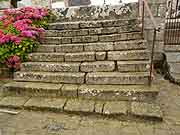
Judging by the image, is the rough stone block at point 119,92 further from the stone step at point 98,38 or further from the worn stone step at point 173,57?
the worn stone step at point 173,57

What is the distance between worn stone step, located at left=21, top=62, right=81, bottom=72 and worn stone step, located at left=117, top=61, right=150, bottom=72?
0.84 meters

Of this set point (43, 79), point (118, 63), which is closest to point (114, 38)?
point (118, 63)

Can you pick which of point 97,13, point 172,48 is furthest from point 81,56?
point 172,48

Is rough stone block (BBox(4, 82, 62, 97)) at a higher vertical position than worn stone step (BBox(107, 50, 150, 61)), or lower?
lower

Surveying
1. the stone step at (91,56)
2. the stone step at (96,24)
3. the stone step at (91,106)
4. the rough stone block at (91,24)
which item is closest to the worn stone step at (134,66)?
the stone step at (91,56)

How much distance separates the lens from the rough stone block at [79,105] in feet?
9.44

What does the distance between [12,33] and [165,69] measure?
12.0 feet

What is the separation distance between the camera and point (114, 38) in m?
4.26

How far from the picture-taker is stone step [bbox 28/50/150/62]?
371 cm

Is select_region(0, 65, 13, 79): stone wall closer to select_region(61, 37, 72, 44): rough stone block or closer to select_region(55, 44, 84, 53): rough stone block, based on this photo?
select_region(55, 44, 84, 53): rough stone block

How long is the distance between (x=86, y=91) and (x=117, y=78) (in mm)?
602

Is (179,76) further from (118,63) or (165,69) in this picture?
(118,63)

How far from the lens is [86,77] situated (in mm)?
3424

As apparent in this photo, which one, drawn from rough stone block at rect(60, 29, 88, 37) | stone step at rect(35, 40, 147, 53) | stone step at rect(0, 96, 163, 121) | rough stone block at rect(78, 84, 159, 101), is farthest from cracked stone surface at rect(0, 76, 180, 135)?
rough stone block at rect(60, 29, 88, 37)
